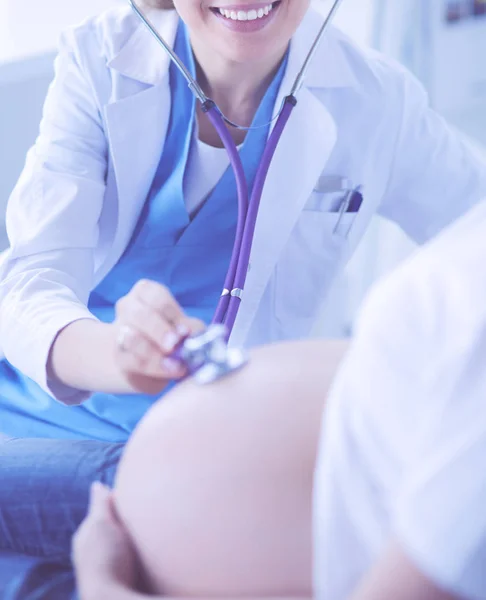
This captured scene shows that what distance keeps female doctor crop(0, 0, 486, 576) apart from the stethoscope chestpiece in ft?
1.12

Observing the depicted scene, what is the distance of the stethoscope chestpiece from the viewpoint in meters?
0.65

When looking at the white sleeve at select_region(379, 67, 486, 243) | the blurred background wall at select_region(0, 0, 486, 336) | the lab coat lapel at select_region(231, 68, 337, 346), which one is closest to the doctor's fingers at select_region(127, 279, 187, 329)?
the lab coat lapel at select_region(231, 68, 337, 346)

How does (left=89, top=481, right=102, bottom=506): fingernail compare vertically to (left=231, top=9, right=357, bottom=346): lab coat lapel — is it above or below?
below

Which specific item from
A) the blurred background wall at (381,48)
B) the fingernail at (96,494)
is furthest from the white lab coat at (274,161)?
the blurred background wall at (381,48)

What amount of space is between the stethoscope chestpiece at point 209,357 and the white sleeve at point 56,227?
265 millimetres

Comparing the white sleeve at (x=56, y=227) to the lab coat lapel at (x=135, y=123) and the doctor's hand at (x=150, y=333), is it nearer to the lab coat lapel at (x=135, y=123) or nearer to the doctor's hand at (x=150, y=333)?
the lab coat lapel at (x=135, y=123)

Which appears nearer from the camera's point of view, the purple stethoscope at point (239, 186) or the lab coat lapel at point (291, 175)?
the purple stethoscope at point (239, 186)

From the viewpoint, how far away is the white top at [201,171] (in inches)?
43.9

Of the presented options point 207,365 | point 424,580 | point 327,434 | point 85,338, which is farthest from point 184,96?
point 424,580

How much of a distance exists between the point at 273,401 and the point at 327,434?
110 millimetres

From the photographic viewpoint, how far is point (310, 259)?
1200mm

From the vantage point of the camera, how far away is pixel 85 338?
0.85 metres

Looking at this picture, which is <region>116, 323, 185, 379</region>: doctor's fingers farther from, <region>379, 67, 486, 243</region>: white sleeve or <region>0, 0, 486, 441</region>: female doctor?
<region>379, 67, 486, 243</region>: white sleeve

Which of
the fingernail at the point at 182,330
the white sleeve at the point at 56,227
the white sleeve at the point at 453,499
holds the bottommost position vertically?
the white sleeve at the point at 56,227
